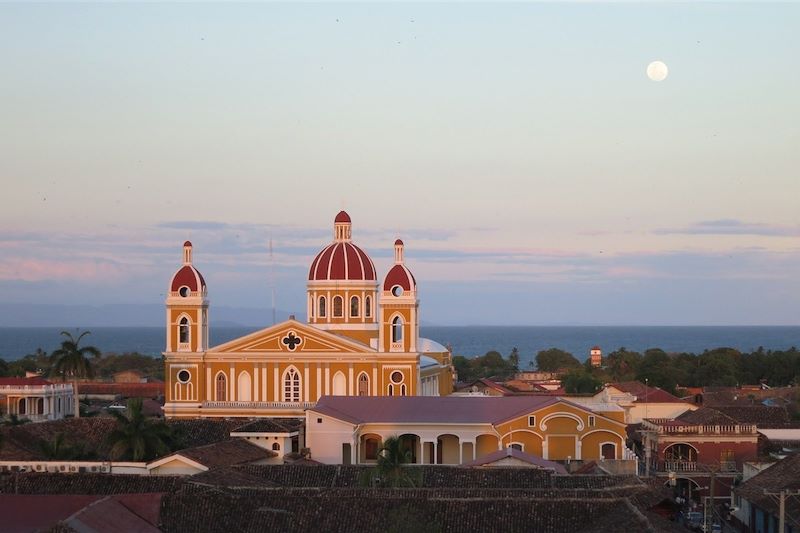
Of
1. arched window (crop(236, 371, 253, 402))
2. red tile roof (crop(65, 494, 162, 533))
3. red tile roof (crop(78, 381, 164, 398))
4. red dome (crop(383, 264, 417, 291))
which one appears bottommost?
red tile roof (crop(65, 494, 162, 533))

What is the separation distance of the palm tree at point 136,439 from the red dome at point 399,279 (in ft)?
Answer: 59.1

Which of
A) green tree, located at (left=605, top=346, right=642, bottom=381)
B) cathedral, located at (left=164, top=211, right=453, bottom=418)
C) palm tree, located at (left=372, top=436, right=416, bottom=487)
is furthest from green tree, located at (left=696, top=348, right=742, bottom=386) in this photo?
palm tree, located at (left=372, top=436, right=416, bottom=487)

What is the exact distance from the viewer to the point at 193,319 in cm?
7212

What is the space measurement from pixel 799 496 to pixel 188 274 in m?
36.7

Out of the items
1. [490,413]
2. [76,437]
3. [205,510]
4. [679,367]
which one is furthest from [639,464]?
[679,367]

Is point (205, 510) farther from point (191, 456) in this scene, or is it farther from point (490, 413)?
point (490, 413)

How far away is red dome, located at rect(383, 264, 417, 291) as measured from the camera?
2776 inches

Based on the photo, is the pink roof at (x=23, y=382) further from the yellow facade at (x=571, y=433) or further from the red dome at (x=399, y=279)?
the yellow facade at (x=571, y=433)

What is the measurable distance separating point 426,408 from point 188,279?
13.8 meters

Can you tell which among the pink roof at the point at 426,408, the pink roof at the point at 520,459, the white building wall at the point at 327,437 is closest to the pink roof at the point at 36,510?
the pink roof at the point at 520,459

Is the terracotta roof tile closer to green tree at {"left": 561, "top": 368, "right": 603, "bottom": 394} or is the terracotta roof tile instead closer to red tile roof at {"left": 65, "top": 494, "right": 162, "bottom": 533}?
red tile roof at {"left": 65, "top": 494, "right": 162, "bottom": 533}

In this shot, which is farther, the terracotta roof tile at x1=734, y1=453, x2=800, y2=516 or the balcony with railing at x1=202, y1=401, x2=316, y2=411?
the balcony with railing at x1=202, y1=401, x2=316, y2=411

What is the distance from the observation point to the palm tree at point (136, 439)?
174 feet

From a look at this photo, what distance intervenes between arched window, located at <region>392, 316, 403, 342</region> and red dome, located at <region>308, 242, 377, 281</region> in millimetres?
3567
